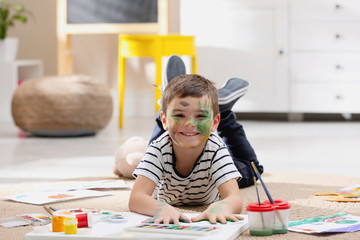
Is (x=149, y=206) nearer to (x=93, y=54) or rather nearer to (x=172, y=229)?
(x=172, y=229)

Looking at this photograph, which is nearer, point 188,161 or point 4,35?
point 188,161

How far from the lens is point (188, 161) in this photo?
5.04ft

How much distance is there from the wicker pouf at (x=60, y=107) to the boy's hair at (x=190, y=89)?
2.05m

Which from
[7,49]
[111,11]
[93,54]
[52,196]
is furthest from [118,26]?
[52,196]

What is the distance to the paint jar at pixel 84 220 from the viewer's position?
4.32 ft

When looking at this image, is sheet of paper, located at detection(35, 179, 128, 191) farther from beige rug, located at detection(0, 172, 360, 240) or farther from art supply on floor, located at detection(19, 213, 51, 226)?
art supply on floor, located at detection(19, 213, 51, 226)

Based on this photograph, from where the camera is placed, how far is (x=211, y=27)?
13.4 feet

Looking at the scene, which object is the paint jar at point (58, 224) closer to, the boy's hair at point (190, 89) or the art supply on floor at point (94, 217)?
the art supply on floor at point (94, 217)

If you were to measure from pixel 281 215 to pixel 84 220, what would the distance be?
1.28ft

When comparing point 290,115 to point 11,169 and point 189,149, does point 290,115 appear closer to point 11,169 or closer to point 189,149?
point 11,169

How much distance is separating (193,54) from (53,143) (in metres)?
1.02

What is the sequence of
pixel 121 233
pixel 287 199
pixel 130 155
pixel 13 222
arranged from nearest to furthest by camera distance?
pixel 121 233
pixel 13 222
pixel 287 199
pixel 130 155

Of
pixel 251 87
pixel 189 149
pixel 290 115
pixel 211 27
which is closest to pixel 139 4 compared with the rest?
pixel 211 27

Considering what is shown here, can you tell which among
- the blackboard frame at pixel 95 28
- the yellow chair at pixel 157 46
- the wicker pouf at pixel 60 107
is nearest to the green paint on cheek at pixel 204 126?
the wicker pouf at pixel 60 107
